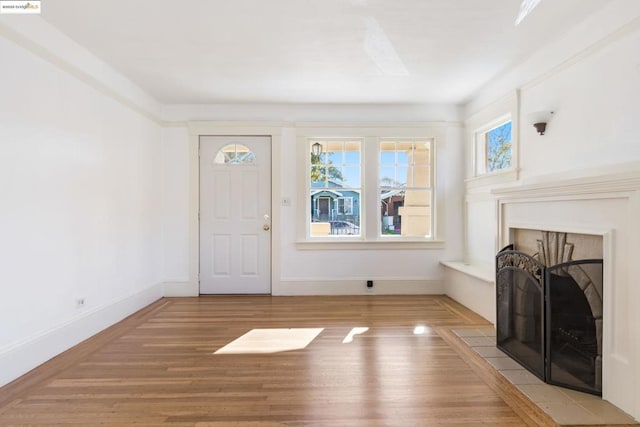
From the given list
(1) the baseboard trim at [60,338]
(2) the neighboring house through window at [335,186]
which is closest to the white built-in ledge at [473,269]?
(2) the neighboring house through window at [335,186]

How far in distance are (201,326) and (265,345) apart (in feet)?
2.97

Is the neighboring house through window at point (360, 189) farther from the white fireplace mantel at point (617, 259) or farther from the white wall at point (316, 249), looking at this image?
the white fireplace mantel at point (617, 259)

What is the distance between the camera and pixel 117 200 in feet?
12.8

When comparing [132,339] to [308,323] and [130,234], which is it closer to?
[130,234]

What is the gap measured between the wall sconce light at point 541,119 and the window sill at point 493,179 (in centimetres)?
53

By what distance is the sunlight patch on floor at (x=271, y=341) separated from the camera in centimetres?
308

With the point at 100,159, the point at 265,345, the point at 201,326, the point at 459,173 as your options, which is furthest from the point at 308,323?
the point at 459,173

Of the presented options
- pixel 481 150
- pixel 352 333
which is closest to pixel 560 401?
pixel 352 333

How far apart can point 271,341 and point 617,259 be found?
2.59 m

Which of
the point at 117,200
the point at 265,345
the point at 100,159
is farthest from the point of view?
the point at 117,200

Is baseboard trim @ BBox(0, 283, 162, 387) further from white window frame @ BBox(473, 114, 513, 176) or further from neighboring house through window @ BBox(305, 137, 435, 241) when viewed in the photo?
white window frame @ BBox(473, 114, 513, 176)

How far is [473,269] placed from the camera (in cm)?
437

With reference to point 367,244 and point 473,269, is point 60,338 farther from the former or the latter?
point 473,269

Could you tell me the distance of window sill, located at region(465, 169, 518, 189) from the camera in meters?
3.75
